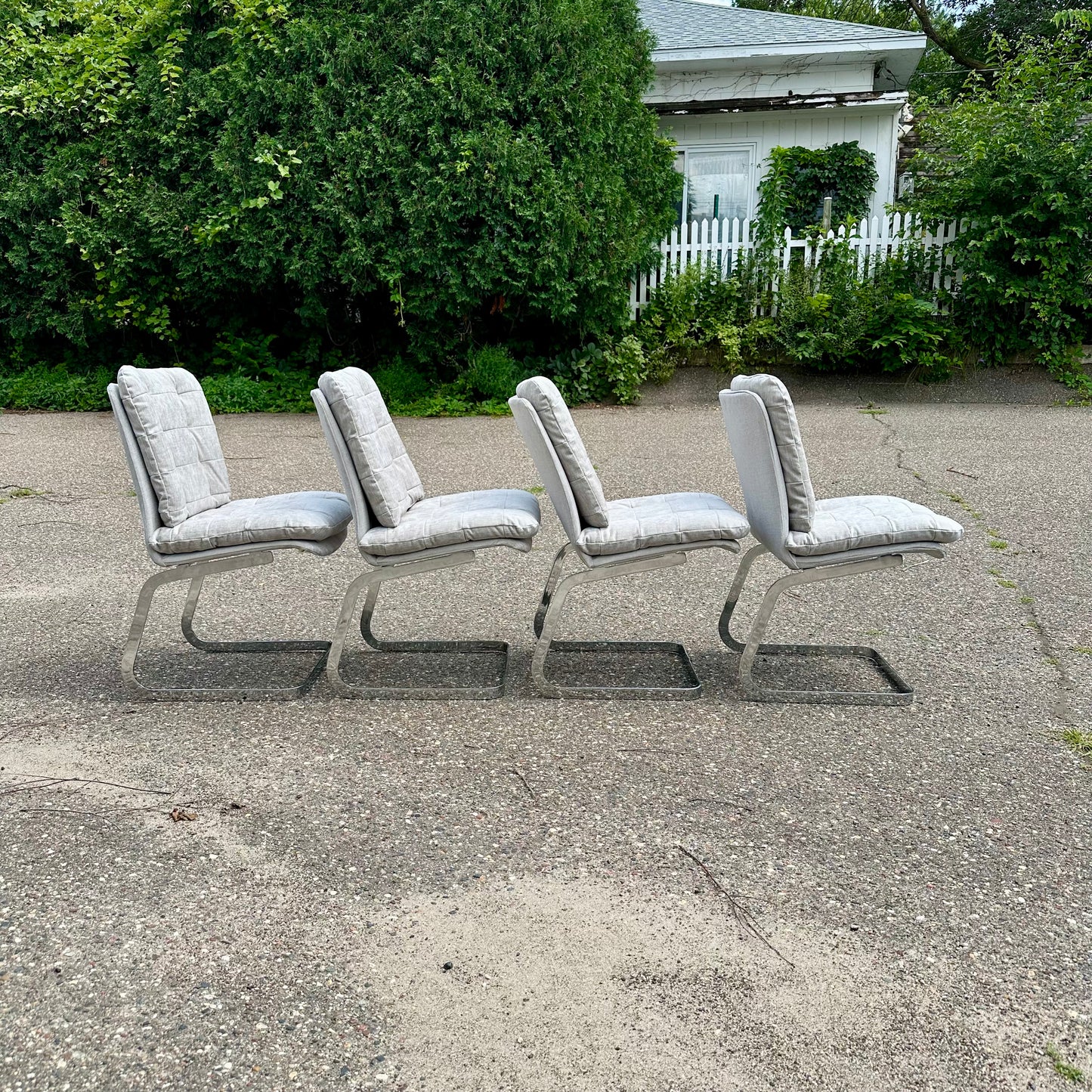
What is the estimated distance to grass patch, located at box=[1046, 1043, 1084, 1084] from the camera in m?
2.05

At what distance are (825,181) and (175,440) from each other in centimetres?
1310

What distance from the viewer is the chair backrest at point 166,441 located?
384 centimetres

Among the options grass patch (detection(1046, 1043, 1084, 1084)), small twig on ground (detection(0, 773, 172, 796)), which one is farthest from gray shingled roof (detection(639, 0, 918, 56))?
grass patch (detection(1046, 1043, 1084, 1084))

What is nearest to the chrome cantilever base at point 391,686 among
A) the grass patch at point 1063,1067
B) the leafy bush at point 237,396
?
the grass patch at point 1063,1067

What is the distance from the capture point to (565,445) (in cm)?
381

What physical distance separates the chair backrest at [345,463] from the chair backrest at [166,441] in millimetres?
605

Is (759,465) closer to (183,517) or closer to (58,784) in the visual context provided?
(183,517)

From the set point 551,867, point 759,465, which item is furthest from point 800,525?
point 551,867

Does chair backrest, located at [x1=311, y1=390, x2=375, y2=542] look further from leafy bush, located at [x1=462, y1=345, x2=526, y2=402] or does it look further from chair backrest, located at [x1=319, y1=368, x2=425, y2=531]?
leafy bush, located at [x1=462, y1=345, x2=526, y2=402]

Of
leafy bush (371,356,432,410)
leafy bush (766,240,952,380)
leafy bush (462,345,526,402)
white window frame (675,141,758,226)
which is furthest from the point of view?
white window frame (675,141,758,226)

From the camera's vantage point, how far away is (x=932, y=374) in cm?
1197

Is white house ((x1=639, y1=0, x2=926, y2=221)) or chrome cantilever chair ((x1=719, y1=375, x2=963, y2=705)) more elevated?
white house ((x1=639, y1=0, x2=926, y2=221))

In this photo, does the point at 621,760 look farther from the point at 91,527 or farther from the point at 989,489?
the point at 989,489

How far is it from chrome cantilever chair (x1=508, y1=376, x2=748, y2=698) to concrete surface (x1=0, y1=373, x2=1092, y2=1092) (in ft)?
0.62
